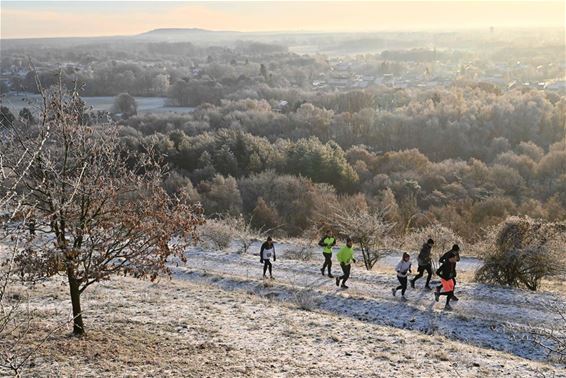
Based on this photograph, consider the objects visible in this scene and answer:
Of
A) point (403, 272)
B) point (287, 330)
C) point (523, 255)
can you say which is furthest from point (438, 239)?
point (287, 330)

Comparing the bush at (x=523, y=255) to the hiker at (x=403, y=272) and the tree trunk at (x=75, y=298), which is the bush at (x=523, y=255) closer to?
the hiker at (x=403, y=272)

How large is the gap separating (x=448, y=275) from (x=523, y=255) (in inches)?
153

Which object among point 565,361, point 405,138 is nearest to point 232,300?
point 565,361

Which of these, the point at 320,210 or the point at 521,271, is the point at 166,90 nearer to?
the point at 320,210

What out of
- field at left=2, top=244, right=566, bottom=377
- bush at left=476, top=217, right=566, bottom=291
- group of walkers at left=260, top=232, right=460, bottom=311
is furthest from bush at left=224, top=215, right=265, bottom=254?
bush at left=476, top=217, right=566, bottom=291

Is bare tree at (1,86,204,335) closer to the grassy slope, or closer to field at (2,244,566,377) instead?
the grassy slope

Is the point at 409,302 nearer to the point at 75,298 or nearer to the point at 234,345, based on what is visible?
the point at 234,345

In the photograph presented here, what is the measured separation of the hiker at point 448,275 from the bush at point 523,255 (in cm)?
338

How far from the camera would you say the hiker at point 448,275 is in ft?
47.7

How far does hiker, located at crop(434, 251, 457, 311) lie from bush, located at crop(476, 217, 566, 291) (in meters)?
3.38

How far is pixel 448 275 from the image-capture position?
48.3 feet

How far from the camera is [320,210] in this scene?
117ft

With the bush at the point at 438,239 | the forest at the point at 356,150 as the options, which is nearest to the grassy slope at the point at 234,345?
the forest at the point at 356,150

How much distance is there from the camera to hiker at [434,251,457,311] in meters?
14.6
